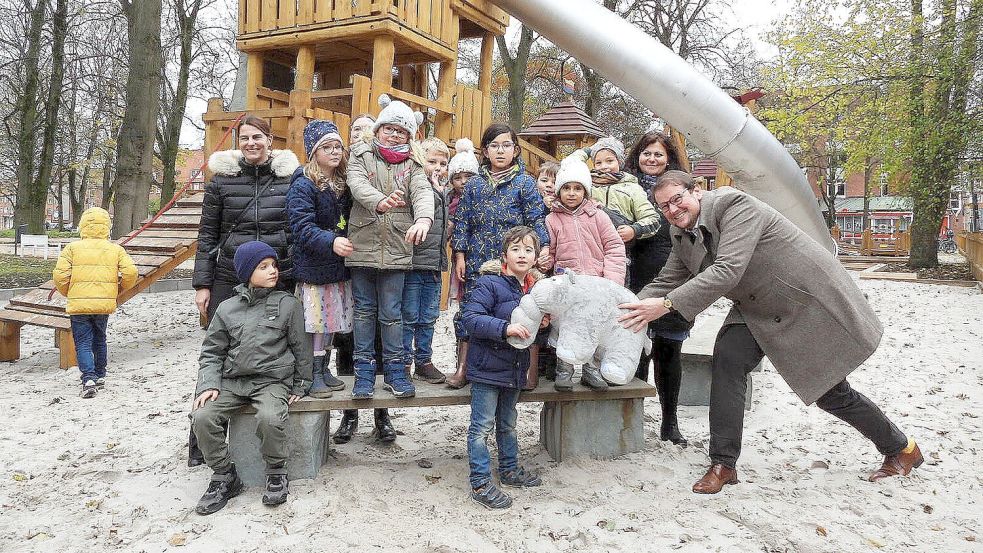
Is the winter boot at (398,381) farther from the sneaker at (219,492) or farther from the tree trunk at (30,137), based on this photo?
the tree trunk at (30,137)

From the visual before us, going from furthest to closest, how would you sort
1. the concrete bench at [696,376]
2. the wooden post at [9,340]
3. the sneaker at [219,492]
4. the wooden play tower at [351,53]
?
the wooden play tower at [351,53], the wooden post at [9,340], the concrete bench at [696,376], the sneaker at [219,492]

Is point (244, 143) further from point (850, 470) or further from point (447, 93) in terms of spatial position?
point (447, 93)

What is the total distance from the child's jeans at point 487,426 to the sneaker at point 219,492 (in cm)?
115

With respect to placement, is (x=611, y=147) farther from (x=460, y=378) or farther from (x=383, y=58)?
(x=383, y=58)

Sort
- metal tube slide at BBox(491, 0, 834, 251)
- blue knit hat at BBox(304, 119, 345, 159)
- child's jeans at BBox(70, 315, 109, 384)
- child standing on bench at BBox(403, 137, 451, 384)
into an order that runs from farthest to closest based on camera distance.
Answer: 1. metal tube slide at BBox(491, 0, 834, 251)
2. child's jeans at BBox(70, 315, 109, 384)
3. child standing on bench at BBox(403, 137, 451, 384)
4. blue knit hat at BBox(304, 119, 345, 159)

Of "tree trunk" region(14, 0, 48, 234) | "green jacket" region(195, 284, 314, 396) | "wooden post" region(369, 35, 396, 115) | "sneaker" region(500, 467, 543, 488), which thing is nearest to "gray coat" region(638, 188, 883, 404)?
"sneaker" region(500, 467, 543, 488)

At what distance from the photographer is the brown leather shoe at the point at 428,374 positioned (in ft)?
12.2

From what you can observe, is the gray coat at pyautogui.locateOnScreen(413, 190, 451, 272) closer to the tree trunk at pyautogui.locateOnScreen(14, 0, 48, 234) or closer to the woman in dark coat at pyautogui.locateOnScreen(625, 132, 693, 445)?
the woman in dark coat at pyautogui.locateOnScreen(625, 132, 693, 445)

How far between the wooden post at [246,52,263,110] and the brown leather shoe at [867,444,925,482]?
23.8 ft

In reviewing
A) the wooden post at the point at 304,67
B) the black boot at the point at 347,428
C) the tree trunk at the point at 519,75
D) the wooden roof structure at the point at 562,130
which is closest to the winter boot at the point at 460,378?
the black boot at the point at 347,428

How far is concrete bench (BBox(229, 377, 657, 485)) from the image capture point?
3.24m

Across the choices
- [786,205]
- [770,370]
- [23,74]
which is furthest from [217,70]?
[770,370]

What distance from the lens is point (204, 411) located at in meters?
3.00

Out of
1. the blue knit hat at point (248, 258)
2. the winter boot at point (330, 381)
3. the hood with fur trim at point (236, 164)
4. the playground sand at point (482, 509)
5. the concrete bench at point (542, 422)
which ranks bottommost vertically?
the playground sand at point (482, 509)
